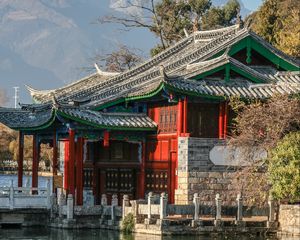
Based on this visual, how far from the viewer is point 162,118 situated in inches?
1454

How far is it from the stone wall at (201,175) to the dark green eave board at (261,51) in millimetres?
4648

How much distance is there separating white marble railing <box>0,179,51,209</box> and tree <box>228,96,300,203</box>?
7.28m

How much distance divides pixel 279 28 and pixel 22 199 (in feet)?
86.2

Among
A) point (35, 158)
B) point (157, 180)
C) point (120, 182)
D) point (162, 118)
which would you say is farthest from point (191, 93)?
point (35, 158)

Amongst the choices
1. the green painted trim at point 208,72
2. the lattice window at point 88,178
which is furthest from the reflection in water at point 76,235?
the green painted trim at point 208,72

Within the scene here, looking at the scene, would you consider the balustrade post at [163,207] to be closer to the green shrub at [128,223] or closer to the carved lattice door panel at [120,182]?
the green shrub at [128,223]

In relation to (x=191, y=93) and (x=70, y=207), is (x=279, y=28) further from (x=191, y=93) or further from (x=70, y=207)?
(x=70, y=207)

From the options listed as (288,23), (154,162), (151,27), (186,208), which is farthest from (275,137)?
(151,27)

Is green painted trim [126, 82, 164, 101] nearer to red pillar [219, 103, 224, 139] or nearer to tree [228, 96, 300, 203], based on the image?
red pillar [219, 103, 224, 139]

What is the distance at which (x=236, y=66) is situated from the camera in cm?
3628

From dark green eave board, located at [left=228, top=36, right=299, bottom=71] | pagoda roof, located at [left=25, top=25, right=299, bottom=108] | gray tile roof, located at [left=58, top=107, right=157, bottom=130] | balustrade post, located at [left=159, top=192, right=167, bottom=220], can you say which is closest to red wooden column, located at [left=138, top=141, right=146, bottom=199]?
gray tile roof, located at [left=58, top=107, right=157, bottom=130]

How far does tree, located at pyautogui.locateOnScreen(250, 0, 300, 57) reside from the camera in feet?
168

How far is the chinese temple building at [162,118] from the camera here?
3522 cm

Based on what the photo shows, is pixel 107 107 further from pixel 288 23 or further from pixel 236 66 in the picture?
pixel 288 23
